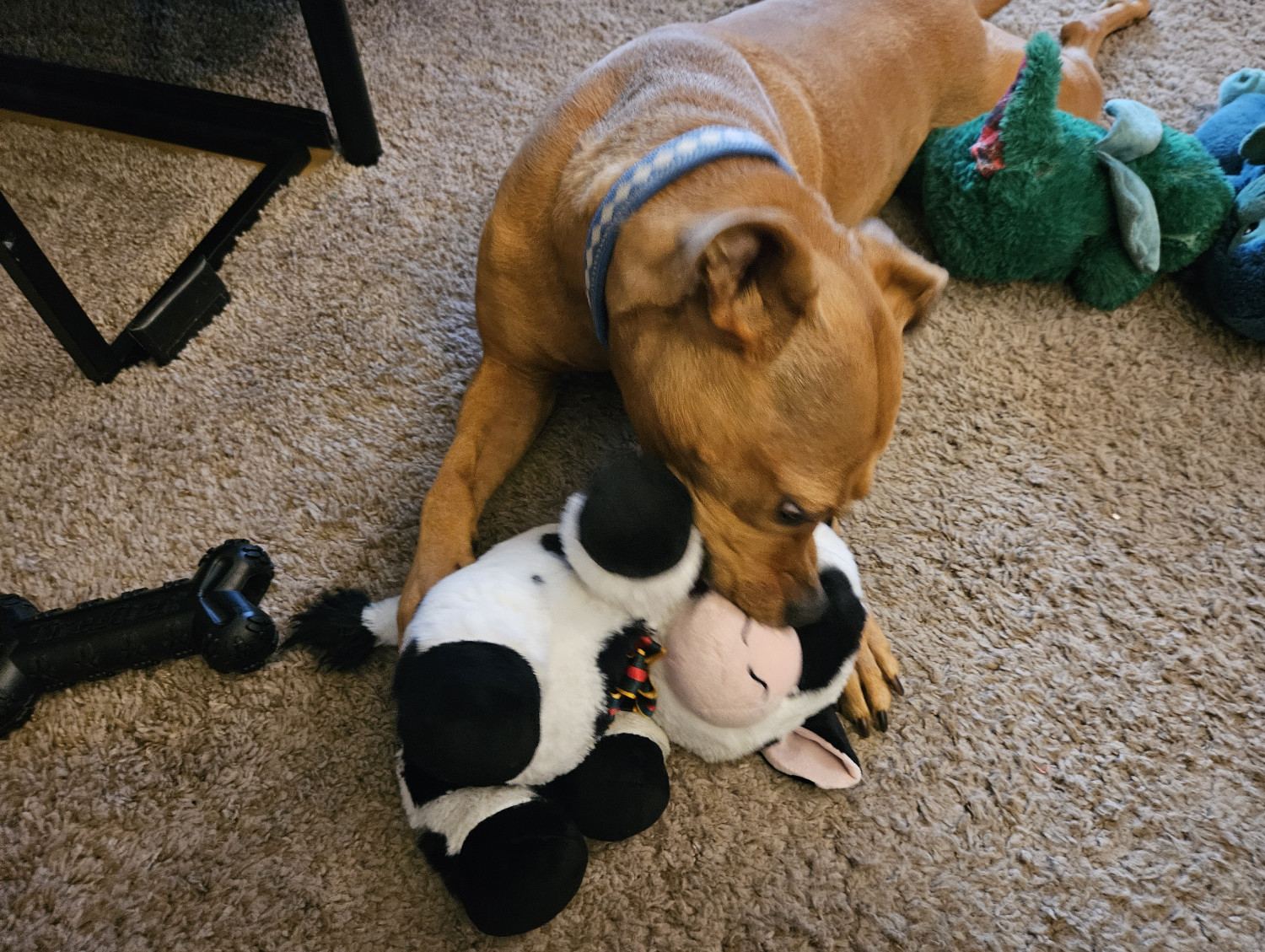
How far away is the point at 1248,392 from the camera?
1823mm

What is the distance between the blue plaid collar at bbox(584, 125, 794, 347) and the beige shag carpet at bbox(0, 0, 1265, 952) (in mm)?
534

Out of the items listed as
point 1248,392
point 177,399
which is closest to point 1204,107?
point 1248,392

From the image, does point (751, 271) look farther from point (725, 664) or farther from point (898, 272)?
point (725, 664)

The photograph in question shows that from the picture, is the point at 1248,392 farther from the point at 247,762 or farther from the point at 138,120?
the point at 138,120

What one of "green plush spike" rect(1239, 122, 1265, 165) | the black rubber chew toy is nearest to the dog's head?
the black rubber chew toy

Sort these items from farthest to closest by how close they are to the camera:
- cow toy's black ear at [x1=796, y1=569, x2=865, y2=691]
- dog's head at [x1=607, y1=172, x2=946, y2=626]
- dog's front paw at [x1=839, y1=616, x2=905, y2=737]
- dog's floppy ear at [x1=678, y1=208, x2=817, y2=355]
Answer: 1. dog's front paw at [x1=839, y1=616, x2=905, y2=737]
2. cow toy's black ear at [x1=796, y1=569, x2=865, y2=691]
3. dog's head at [x1=607, y1=172, x2=946, y2=626]
4. dog's floppy ear at [x1=678, y1=208, x2=817, y2=355]

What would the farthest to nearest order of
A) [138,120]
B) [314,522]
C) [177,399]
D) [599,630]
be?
[138,120], [177,399], [314,522], [599,630]

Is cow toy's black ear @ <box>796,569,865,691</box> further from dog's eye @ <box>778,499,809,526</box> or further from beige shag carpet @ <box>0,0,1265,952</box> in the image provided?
beige shag carpet @ <box>0,0,1265,952</box>

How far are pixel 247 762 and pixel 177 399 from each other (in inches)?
30.4

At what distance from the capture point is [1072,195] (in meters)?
1.80

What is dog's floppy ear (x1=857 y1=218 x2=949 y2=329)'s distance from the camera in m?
1.21

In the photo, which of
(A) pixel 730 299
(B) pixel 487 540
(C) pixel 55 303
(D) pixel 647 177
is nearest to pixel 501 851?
(B) pixel 487 540

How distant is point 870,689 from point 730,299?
0.70 metres

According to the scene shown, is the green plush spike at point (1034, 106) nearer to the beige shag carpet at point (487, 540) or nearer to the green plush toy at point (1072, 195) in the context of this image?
the green plush toy at point (1072, 195)
